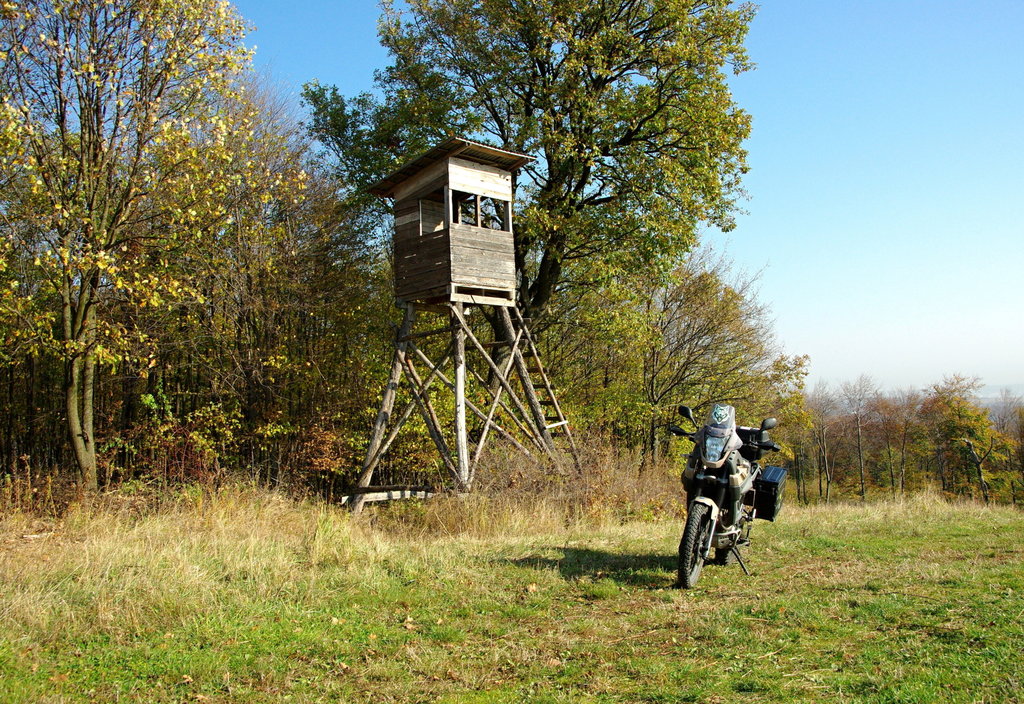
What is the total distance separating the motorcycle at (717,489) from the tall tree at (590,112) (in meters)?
9.94

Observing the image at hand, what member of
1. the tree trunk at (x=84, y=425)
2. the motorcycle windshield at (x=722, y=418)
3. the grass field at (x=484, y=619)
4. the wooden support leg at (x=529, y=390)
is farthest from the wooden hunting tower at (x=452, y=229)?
the motorcycle windshield at (x=722, y=418)

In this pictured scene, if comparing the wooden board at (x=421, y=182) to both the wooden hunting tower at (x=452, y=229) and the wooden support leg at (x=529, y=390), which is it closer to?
the wooden hunting tower at (x=452, y=229)

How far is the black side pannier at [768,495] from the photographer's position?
7621 millimetres

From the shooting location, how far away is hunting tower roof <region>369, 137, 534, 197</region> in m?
13.3

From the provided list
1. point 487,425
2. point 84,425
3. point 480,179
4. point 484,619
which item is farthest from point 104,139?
point 484,619

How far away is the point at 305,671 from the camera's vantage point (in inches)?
184

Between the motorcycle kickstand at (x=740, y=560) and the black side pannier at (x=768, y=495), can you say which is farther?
the black side pannier at (x=768, y=495)

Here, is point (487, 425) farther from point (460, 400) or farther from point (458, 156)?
point (458, 156)

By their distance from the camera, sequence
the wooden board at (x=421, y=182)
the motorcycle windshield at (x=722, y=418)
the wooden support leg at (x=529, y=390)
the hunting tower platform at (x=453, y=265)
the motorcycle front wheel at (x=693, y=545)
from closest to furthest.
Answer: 1. the motorcycle front wheel at (x=693, y=545)
2. the motorcycle windshield at (x=722, y=418)
3. the hunting tower platform at (x=453, y=265)
4. the wooden board at (x=421, y=182)
5. the wooden support leg at (x=529, y=390)

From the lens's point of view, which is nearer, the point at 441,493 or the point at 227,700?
the point at 227,700

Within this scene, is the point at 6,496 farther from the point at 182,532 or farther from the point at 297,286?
the point at 297,286

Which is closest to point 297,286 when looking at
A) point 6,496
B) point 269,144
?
point 269,144

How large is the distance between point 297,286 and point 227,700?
1399cm

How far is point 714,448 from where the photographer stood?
692cm
